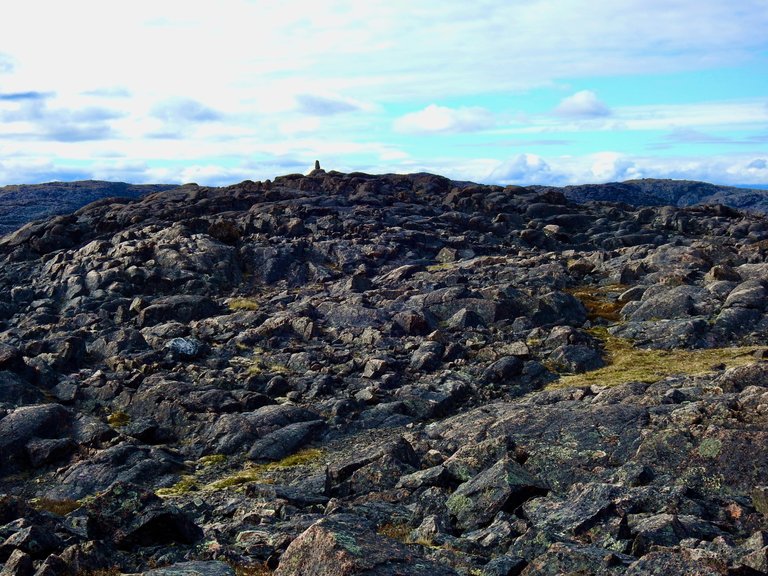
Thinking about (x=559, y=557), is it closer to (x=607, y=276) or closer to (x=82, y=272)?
(x=607, y=276)

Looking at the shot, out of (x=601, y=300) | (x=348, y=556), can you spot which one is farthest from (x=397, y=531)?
(x=601, y=300)

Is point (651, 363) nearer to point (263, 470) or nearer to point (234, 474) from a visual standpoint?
point (263, 470)

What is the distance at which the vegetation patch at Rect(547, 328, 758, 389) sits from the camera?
43.3 meters

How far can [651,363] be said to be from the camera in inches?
1871

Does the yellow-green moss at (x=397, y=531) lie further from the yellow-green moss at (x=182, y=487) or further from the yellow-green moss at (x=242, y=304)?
the yellow-green moss at (x=242, y=304)

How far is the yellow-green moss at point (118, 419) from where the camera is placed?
144 feet

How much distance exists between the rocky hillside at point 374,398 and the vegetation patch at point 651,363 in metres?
0.31

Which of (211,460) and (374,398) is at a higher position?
(374,398)

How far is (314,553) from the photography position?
16.3 metres

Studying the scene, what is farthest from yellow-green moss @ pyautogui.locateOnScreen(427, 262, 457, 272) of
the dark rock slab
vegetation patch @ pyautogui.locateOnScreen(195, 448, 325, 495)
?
the dark rock slab

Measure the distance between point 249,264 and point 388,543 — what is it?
6542cm

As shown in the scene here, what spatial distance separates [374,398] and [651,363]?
→ 59.7ft

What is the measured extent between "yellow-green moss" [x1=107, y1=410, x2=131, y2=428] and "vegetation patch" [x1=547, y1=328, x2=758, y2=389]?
25882 mm

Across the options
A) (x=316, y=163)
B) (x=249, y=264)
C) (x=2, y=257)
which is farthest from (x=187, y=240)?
(x=316, y=163)
